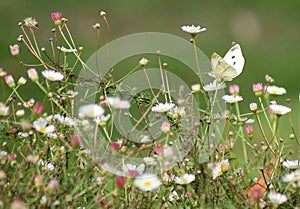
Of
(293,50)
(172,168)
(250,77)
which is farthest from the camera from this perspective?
(293,50)

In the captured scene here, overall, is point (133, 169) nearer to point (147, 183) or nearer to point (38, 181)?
point (147, 183)

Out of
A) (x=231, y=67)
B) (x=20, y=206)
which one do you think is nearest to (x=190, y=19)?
(x=231, y=67)

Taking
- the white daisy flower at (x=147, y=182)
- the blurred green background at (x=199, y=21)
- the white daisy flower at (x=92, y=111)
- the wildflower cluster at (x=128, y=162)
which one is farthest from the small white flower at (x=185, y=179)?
the blurred green background at (x=199, y=21)

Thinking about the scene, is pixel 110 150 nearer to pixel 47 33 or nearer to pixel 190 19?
pixel 47 33

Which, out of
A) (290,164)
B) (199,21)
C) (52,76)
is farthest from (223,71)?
(199,21)

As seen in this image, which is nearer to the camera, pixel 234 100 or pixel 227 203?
pixel 227 203

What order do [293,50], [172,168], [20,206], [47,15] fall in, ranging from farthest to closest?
[47,15] < [293,50] < [172,168] < [20,206]

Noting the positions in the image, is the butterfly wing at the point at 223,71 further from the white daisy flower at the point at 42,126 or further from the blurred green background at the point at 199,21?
the blurred green background at the point at 199,21
